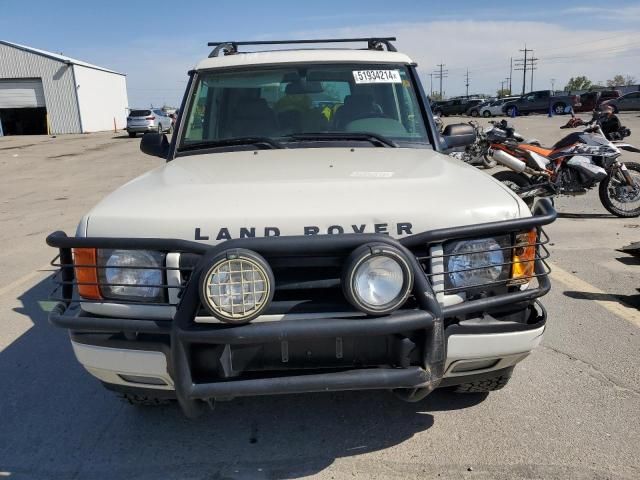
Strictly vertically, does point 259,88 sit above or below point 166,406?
above

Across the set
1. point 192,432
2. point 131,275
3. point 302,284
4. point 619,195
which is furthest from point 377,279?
point 619,195

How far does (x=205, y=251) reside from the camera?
224 centimetres

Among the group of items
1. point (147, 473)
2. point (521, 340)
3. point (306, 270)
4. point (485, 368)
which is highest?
point (306, 270)

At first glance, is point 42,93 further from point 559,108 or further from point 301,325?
point 301,325

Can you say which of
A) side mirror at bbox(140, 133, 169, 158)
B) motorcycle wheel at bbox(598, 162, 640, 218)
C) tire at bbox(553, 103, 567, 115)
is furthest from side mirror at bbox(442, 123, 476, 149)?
tire at bbox(553, 103, 567, 115)

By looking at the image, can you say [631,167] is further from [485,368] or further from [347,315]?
[347,315]

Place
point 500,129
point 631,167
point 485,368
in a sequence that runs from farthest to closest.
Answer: point 500,129 → point 631,167 → point 485,368

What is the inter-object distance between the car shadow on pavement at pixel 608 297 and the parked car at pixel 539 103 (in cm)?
3669

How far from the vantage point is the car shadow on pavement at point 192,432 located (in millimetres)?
2715

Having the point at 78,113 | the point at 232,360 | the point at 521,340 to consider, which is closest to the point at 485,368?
the point at 521,340

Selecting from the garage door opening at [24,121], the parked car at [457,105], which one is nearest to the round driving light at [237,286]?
the garage door opening at [24,121]

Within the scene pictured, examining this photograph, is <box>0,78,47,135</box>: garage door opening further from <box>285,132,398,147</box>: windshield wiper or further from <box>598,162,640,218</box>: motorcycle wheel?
<box>285,132,398,147</box>: windshield wiper

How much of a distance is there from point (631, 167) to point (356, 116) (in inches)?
227

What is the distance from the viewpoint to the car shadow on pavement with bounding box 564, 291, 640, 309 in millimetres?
4641
